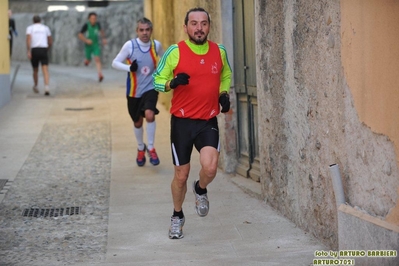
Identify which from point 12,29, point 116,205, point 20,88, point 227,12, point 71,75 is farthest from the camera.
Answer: point 71,75

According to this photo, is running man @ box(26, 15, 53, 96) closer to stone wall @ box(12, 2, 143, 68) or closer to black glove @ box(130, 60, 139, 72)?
stone wall @ box(12, 2, 143, 68)

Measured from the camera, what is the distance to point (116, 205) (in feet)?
28.0

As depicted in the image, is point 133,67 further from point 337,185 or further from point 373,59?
point 373,59

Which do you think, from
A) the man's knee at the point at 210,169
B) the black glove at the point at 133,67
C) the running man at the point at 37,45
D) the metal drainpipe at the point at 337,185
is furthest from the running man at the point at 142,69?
the running man at the point at 37,45

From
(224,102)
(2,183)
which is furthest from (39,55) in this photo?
(224,102)

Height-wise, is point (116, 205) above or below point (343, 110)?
below

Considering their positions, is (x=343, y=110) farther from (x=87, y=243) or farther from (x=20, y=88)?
(x=20, y=88)

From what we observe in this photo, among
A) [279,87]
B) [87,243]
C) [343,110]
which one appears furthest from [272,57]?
[87,243]

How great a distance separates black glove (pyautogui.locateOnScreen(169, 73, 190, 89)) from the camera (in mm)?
6531

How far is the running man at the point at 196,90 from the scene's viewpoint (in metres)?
6.77

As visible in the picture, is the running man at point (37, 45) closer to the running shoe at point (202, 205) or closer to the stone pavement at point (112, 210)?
the stone pavement at point (112, 210)

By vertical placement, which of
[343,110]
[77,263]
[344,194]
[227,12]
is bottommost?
[77,263]

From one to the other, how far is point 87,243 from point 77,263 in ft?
2.10

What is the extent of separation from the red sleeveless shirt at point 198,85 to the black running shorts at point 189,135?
0.06 metres
